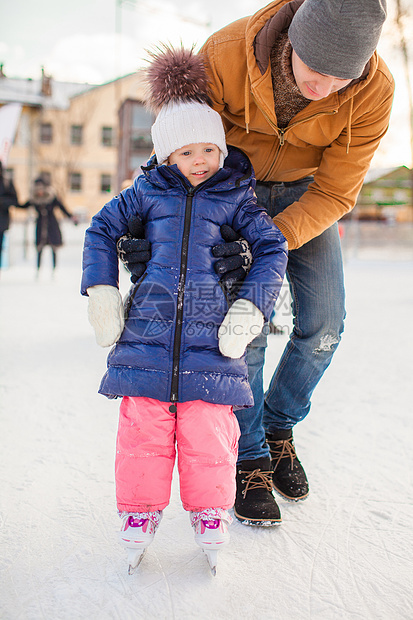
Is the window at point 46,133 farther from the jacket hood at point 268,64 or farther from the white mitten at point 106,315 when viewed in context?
the white mitten at point 106,315

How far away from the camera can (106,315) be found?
130cm

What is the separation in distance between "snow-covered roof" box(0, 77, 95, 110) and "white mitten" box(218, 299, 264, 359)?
13580 millimetres

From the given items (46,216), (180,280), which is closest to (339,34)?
(180,280)

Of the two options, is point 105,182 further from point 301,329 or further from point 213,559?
point 213,559

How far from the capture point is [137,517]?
1.25 meters

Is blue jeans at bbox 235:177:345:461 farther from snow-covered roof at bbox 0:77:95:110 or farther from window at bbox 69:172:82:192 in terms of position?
window at bbox 69:172:82:192

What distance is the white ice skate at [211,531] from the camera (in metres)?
1.23

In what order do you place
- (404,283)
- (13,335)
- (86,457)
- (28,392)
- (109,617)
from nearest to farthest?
(109,617), (86,457), (28,392), (13,335), (404,283)

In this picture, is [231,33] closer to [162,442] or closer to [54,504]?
[162,442]

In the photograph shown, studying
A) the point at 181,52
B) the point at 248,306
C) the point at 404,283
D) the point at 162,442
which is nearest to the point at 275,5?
the point at 181,52

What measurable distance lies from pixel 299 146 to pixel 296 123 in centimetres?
14

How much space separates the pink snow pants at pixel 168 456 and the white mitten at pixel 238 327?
0.52ft

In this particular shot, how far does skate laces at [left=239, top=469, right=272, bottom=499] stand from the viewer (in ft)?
5.03

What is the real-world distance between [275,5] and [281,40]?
0.38ft
